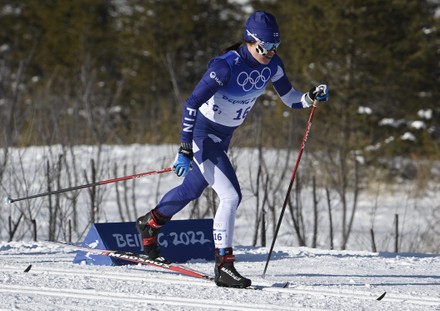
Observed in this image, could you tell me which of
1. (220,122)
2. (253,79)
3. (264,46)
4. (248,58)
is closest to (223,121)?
Result: (220,122)

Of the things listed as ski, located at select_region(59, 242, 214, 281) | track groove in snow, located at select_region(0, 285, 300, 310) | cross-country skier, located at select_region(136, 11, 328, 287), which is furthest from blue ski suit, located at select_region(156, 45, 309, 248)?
track groove in snow, located at select_region(0, 285, 300, 310)

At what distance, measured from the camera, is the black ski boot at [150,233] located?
6.70 m

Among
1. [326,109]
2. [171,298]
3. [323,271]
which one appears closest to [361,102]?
A: [326,109]

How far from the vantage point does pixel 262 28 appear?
6.07m

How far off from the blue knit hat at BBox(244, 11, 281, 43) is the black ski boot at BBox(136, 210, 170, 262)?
1.55 m

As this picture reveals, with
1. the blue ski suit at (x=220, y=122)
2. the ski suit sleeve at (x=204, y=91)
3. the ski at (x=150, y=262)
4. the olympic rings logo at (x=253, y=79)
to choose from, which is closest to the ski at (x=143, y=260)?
the ski at (x=150, y=262)

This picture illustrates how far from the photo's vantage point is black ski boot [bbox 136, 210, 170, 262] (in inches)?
264

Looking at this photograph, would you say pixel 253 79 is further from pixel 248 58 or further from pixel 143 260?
pixel 143 260

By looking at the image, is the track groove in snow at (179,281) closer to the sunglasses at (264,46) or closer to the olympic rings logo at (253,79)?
the olympic rings logo at (253,79)

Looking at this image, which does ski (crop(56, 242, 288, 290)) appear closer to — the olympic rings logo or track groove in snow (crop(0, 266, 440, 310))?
track groove in snow (crop(0, 266, 440, 310))

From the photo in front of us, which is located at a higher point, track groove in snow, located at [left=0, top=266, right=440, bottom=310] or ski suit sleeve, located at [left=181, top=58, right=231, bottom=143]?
ski suit sleeve, located at [left=181, top=58, right=231, bottom=143]

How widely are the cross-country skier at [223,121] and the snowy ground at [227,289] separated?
0.41 metres

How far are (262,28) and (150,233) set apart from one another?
5.85 ft

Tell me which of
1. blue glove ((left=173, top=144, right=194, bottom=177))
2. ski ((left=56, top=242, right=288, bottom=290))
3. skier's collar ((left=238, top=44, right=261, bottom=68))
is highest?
skier's collar ((left=238, top=44, right=261, bottom=68))
